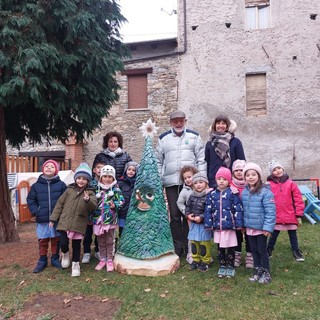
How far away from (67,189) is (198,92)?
905cm

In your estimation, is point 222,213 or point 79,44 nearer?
point 222,213

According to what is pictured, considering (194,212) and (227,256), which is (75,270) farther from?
(227,256)

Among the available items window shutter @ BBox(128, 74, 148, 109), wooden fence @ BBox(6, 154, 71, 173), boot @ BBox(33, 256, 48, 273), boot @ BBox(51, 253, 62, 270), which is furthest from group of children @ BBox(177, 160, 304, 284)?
window shutter @ BBox(128, 74, 148, 109)

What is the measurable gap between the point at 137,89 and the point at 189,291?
34.3 feet

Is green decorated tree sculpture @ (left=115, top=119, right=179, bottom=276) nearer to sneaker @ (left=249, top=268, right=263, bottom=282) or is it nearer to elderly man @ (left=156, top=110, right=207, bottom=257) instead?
elderly man @ (left=156, top=110, right=207, bottom=257)

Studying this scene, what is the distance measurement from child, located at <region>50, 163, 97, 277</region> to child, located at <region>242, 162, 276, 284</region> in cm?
181

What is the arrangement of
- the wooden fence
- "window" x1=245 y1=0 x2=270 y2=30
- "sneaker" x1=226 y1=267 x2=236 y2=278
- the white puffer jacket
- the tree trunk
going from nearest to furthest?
"sneaker" x1=226 y1=267 x2=236 y2=278 < the white puffer jacket < the tree trunk < the wooden fence < "window" x1=245 y1=0 x2=270 y2=30

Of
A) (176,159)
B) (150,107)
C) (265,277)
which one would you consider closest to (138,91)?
(150,107)

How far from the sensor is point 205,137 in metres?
12.6

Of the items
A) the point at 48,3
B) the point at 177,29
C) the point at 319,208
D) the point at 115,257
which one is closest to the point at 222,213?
the point at 115,257

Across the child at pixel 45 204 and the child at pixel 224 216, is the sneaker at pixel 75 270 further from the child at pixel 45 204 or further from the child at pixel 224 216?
the child at pixel 224 216

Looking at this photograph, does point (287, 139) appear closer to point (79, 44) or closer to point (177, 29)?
point (177, 29)

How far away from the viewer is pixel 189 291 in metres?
3.78

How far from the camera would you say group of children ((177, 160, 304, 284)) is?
3.98 metres
